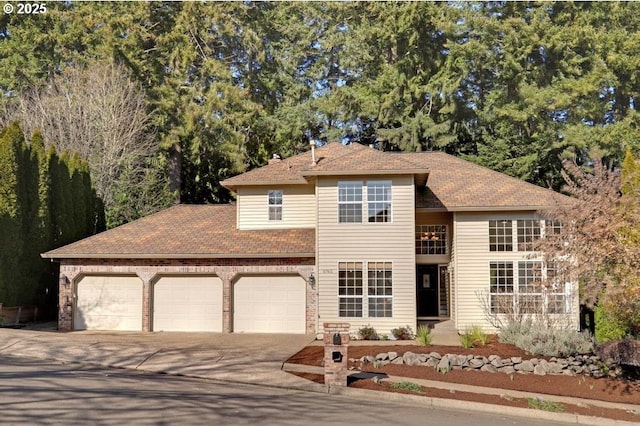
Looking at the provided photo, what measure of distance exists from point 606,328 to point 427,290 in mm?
6870

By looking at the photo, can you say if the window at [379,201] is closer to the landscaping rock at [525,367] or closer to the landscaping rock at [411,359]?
the landscaping rock at [411,359]

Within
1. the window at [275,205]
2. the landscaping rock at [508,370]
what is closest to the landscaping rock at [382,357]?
the landscaping rock at [508,370]

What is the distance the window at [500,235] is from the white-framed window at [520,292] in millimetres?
488

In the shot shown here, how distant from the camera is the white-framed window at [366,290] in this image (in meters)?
18.5

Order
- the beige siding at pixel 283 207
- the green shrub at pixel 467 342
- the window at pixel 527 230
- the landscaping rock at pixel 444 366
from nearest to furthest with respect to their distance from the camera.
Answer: the landscaping rock at pixel 444 366 → the green shrub at pixel 467 342 → the window at pixel 527 230 → the beige siding at pixel 283 207

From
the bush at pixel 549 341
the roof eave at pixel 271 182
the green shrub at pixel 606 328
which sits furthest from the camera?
the roof eave at pixel 271 182

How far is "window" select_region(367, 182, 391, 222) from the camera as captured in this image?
18.7 meters

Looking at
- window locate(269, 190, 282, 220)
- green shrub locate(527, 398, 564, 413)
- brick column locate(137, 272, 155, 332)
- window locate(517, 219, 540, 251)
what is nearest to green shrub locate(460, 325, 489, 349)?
green shrub locate(527, 398, 564, 413)

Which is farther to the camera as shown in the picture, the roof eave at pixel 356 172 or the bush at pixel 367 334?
the roof eave at pixel 356 172

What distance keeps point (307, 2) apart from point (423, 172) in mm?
24265

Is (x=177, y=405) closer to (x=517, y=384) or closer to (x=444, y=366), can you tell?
(x=444, y=366)

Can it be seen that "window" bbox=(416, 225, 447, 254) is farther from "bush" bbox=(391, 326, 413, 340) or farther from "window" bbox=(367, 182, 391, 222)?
"bush" bbox=(391, 326, 413, 340)

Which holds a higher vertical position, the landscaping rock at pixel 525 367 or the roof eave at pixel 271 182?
the roof eave at pixel 271 182

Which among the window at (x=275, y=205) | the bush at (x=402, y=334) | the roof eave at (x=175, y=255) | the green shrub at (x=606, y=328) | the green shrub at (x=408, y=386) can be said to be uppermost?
the window at (x=275, y=205)
